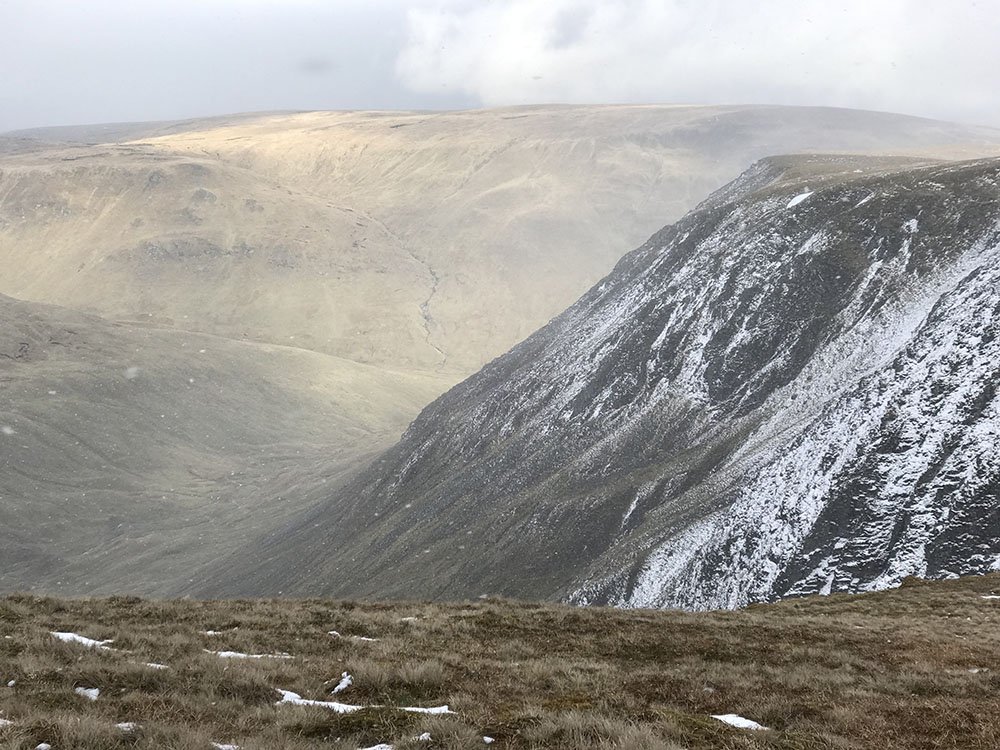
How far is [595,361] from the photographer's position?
2388 inches

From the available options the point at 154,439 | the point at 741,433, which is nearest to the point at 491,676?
the point at 741,433

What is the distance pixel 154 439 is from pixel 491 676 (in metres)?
122

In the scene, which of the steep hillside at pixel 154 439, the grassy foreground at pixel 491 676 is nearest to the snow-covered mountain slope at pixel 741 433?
the grassy foreground at pixel 491 676

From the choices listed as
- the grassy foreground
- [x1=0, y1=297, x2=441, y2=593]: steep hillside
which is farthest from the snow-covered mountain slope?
[x1=0, y1=297, x2=441, y2=593]: steep hillside

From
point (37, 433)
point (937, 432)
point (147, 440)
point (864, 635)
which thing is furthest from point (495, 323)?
point (864, 635)

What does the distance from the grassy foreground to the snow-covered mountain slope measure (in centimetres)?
1221

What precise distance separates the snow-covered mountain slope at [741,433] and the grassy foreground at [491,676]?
12207mm

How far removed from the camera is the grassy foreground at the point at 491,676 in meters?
9.05

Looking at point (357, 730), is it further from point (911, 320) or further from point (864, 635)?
point (911, 320)

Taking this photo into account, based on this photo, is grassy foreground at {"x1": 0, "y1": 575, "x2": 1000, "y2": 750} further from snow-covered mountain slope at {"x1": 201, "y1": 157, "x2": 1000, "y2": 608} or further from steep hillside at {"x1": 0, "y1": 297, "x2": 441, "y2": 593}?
steep hillside at {"x1": 0, "y1": 297, "x2": 441, "y2": 593}

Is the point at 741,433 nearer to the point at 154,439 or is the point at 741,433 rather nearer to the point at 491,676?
the point at 491,676

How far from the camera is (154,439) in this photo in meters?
123

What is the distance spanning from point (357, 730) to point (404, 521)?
51.3m

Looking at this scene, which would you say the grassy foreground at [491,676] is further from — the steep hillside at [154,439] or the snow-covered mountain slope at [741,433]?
the steep hillside at [154,439]
